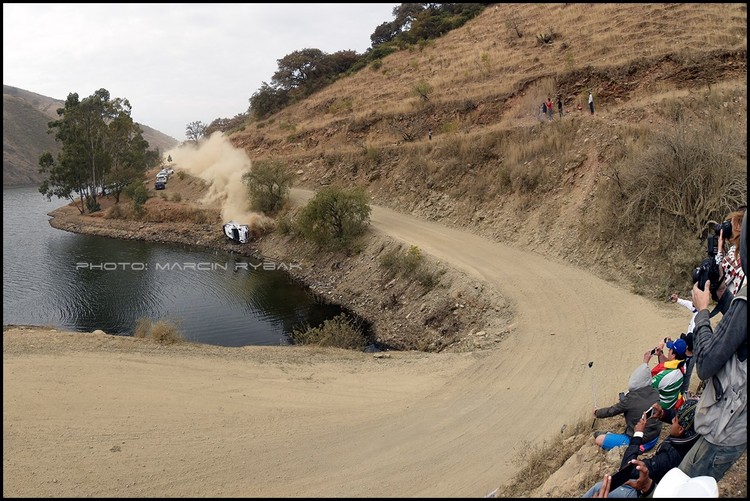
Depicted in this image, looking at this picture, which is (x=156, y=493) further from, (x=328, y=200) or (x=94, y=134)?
(x=94, y=134)

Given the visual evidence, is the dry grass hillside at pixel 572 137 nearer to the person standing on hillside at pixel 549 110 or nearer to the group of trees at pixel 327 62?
the person standing on hillside at pixel 549 110

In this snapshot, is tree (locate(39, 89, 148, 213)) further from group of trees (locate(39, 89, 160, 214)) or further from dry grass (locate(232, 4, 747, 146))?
dry grass (locate(232, 4, 747, 146))

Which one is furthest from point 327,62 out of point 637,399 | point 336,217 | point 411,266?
point 637,399

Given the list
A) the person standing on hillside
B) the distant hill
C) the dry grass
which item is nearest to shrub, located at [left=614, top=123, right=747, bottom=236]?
the person standing on hillside

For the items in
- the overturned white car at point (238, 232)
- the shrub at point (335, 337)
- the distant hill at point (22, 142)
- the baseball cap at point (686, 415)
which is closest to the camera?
the baseball cap at point (686, 415)

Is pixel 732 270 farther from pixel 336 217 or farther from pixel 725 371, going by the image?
pixel 336 217

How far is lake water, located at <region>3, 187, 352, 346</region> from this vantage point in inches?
768

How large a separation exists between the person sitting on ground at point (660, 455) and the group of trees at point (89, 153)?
4989cm

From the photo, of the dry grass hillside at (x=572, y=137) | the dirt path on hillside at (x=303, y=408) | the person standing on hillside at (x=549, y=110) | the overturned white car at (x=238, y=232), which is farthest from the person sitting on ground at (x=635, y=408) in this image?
the overturned white car at (x=238, y=232)

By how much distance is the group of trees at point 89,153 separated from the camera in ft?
147

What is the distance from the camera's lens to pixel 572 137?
22.2m

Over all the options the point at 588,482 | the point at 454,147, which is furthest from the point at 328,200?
the point at 588,482

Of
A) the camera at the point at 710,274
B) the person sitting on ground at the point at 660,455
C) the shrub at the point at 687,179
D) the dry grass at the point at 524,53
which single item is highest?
the dry grass at the point at 524,53

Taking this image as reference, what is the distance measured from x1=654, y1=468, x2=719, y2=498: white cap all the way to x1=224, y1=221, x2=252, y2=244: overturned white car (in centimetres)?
2996
